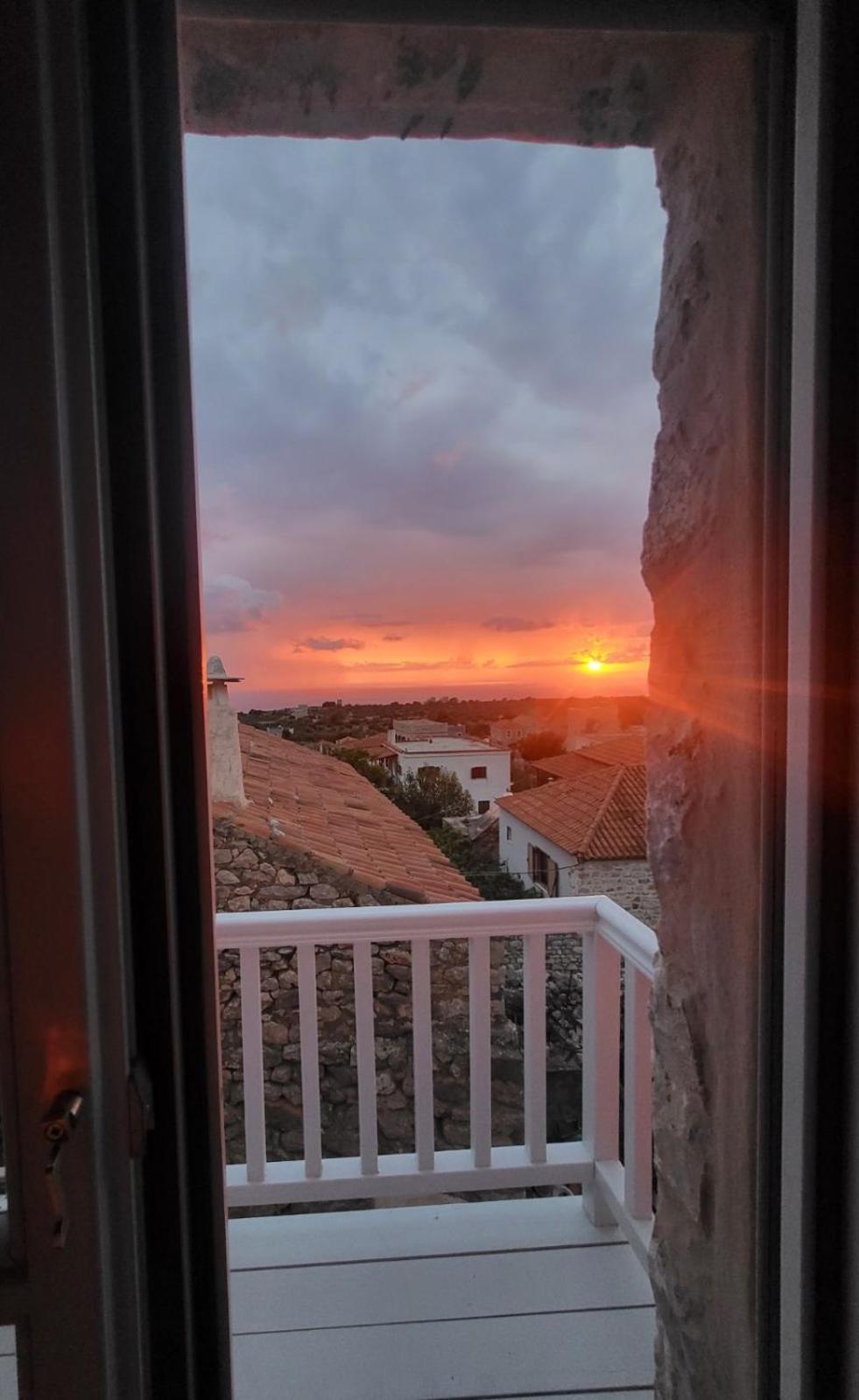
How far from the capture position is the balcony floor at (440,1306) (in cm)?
125

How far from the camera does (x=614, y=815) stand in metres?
1.63

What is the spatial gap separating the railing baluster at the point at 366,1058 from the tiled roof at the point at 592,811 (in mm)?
614

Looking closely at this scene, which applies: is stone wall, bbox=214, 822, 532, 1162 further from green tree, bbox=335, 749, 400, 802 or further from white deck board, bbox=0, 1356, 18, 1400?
white deck board, bbox=0, 1356, 18, 1400

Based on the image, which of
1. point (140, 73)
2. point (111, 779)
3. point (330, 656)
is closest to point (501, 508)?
point (330, 656)

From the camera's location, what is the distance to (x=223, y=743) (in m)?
2.46

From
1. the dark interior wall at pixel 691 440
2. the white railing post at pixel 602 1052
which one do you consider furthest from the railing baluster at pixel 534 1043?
the dark interior wall at pixel 691 440

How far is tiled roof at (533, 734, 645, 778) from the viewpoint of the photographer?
138 cm

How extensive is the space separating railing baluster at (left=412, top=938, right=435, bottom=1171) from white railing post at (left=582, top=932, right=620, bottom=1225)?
0.41m

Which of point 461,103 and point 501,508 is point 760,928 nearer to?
point 461,103

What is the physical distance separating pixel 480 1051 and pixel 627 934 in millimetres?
531

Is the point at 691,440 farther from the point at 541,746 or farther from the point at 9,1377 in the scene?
the point at 9,1377

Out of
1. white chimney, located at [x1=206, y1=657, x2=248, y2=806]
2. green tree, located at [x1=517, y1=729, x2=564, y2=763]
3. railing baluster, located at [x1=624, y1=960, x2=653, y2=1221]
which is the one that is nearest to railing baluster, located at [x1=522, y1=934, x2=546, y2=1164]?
railing baluster, located at [x1=624, y1=960, x2=653, y2=1221]

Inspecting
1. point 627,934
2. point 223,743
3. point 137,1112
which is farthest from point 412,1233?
point 223,743

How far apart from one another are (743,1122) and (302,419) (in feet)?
5.38
